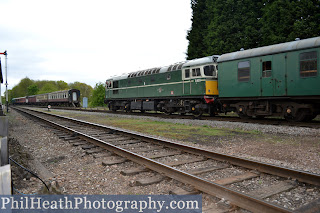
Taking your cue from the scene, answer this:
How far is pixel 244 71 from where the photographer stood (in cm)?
1260

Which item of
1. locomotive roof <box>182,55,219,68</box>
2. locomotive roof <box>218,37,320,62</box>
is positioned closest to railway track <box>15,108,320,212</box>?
locomotive roof <box>218,37,320,62</box>

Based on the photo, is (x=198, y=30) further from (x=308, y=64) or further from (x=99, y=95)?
(x=308, y=64)

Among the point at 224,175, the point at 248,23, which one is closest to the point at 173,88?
the point at 224,175

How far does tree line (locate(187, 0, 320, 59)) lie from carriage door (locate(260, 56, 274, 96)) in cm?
905

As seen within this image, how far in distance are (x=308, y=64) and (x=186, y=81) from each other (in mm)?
7224

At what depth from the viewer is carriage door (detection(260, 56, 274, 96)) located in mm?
11445

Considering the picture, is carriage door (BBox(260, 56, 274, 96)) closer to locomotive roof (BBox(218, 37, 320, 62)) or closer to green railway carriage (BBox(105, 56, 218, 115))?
locomotive roof (BBox(218, 37, 320, 62))

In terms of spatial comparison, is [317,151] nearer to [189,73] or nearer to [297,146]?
[297,146]

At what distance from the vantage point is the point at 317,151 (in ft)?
20.2

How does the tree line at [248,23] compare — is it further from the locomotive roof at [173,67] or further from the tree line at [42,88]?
the tree line at [42,88]

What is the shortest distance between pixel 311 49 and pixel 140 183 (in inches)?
374

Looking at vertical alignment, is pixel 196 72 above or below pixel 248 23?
below

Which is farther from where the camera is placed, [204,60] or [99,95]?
[99,95]

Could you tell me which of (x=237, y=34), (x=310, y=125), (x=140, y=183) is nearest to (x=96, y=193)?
(x=140, y=183)
